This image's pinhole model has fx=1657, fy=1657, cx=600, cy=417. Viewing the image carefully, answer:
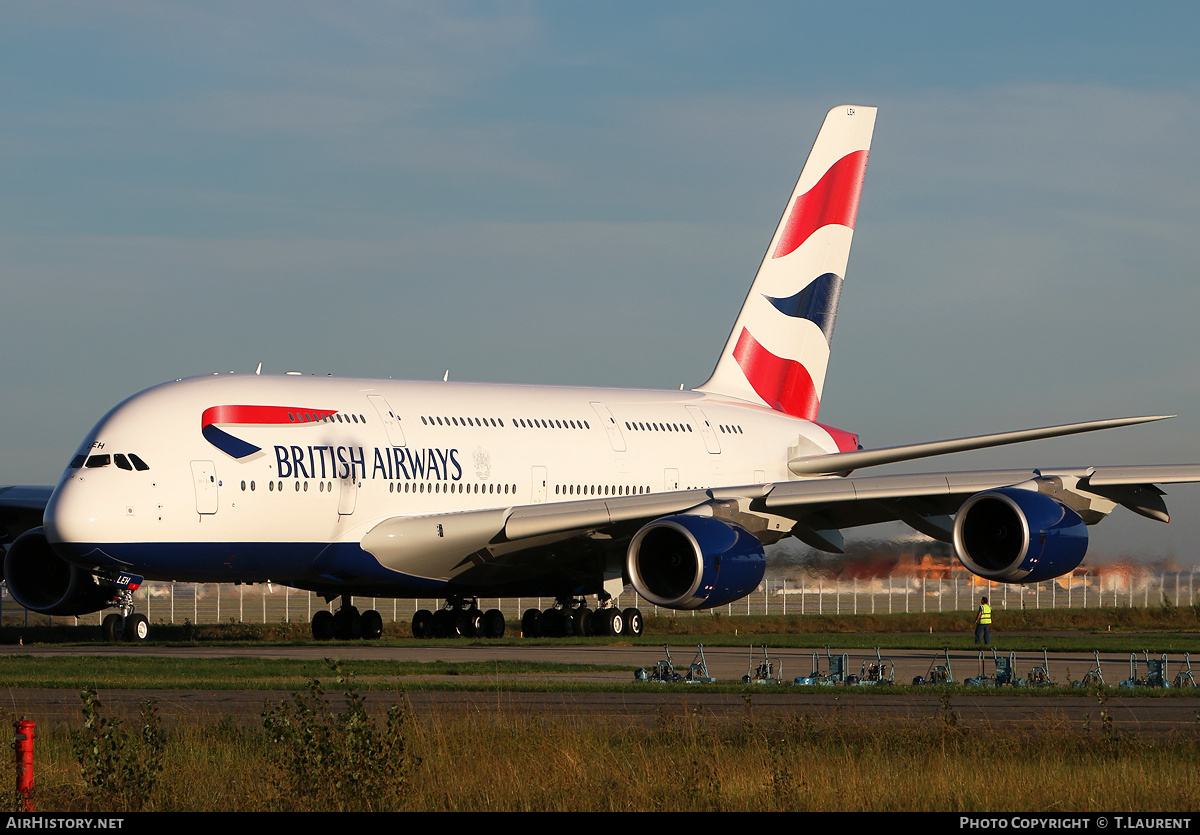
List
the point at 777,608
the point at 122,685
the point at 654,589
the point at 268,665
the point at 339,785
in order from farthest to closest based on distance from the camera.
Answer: the point at 777,608, the point at 654,589, the point at 268,665, the point at 122,685, the point at 339,785

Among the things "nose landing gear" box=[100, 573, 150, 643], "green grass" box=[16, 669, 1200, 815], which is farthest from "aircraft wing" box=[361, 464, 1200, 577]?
"green grass" box=[16, 669, 1200, 815]

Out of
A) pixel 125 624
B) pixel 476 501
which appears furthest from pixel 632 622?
pixel 125 624

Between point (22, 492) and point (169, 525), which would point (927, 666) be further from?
point (22, 492)

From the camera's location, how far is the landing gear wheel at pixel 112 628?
29.1 m

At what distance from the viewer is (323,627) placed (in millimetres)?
30766

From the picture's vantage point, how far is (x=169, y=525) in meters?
24.7

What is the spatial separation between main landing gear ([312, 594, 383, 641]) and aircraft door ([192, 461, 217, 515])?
19.9 ft

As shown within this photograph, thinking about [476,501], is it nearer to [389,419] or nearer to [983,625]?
[389,419]

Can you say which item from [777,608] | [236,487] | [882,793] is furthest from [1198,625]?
[882,793]

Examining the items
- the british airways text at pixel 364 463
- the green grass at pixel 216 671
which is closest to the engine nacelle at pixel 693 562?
the green grass at pixel 216 671

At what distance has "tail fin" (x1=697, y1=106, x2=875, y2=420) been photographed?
3581cm

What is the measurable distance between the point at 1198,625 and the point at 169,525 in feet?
86.2

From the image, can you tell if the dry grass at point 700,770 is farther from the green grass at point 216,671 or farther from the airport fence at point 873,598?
the airport fence at point 873,598

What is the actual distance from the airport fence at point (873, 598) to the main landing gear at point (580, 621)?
7.11 ft
